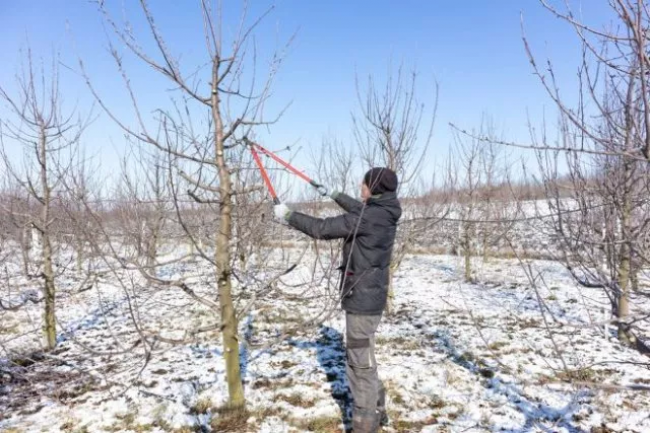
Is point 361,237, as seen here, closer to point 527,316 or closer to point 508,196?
point 527,316

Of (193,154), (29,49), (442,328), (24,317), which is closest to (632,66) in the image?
(193,154)

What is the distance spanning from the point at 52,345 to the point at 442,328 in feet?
18.9

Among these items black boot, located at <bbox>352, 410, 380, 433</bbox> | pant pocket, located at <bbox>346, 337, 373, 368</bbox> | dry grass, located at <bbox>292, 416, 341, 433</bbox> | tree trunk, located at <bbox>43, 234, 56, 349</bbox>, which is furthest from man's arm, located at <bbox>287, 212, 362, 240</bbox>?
tree trunk, located at <bbox>43, 234, 56, 349</bbox>

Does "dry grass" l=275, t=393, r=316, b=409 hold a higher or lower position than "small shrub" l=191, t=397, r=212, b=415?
lower

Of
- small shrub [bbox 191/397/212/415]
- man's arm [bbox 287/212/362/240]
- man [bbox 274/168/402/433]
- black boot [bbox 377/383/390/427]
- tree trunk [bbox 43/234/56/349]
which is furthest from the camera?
tree trunk [bbox 43/234/56/349]

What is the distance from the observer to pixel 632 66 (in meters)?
1.66

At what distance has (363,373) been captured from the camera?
2.90 m

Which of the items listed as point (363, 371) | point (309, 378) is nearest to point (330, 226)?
point (363, 371)

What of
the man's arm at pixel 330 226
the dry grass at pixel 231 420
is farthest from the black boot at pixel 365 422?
the man's arm at pixel 330 226

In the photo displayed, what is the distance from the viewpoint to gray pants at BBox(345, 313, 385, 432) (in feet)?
9.39

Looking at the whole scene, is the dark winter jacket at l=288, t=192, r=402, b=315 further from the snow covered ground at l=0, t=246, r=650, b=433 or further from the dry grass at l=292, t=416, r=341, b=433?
the dry grass at l=292, t=416, r=341, b=433

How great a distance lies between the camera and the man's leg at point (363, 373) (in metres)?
2.86

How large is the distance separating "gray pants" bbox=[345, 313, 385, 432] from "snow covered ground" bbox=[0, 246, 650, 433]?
0.30 meters

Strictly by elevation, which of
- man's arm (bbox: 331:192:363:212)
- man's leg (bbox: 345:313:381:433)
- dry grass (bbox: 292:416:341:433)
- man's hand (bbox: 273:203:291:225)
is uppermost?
man's arm (bbox: 331:192:363:212)
